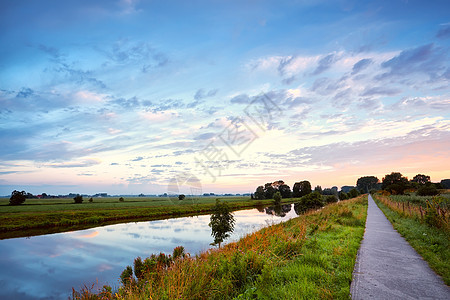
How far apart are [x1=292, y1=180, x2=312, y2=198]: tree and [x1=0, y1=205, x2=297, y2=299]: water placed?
335 ft

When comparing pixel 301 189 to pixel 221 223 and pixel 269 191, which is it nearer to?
pixel 269 191

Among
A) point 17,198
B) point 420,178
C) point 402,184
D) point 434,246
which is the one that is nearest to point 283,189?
point 402,184

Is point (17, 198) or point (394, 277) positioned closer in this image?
point (394, 277)

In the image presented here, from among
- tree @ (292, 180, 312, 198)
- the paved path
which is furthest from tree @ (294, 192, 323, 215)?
tree @ (292, 180, 312, 198)

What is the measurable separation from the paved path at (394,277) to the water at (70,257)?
5.98 meters

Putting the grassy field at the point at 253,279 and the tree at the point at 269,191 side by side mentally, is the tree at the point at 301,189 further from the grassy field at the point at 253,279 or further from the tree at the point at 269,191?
the grassy field at the point at 253,279

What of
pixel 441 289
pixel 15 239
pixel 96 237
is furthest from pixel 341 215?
pixel 15 239

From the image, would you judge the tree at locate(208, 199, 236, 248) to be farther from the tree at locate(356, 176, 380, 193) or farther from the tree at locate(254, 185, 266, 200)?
the tree at locate(356, 176, 380, 193)

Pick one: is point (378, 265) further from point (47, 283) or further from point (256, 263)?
point (47, 283)

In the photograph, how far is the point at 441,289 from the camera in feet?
15.2

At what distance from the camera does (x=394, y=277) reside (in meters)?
5.31

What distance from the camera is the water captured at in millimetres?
12203

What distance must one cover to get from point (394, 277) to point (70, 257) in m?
20.3

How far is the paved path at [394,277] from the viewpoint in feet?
14.6
